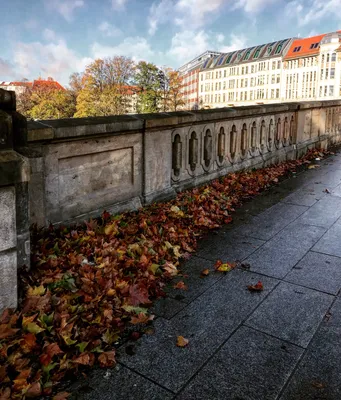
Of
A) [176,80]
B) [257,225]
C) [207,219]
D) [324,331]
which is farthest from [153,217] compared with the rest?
[176,80]

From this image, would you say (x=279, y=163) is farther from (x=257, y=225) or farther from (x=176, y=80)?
(x=176, y=80)

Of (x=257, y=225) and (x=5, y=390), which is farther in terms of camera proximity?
(x=257, y=225)

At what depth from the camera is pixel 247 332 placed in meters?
2.73

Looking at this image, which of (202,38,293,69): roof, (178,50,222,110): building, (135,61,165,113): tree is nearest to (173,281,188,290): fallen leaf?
(135,61,165,113): tree

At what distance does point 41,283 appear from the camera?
2.97 meters

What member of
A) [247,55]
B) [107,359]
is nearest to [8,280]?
[107,359]

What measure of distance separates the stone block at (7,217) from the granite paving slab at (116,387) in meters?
0.93

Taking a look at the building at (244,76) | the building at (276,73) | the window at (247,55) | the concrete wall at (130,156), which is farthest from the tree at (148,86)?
the concrete wall at (130,156)

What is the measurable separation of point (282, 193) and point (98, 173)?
10.9ft

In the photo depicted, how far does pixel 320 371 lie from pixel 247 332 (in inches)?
20.7

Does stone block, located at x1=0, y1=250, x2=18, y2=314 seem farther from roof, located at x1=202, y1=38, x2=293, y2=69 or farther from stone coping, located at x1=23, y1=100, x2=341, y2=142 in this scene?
roof, located at x1=202, y1=38, x2=293, y2=69

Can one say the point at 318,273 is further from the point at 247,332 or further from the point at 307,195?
the point at 307,195

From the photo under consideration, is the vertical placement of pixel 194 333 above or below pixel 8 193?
below

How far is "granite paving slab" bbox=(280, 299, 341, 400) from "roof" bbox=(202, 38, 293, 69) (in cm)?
10371
